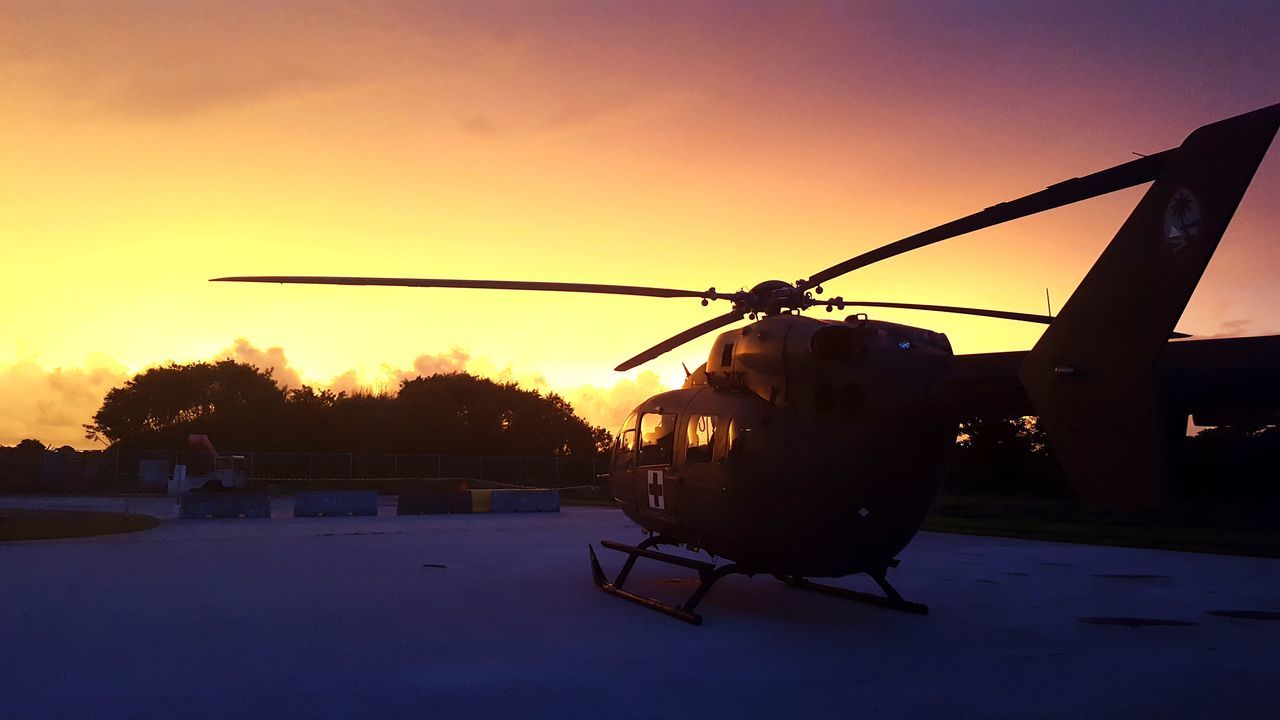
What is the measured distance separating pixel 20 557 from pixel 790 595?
45.7 feet

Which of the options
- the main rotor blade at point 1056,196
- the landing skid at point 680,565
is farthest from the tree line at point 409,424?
the main rotor blade at point 1056,196

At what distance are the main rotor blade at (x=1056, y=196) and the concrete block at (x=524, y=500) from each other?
24219mm

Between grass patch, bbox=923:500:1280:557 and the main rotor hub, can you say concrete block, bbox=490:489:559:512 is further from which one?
the main rotor hub

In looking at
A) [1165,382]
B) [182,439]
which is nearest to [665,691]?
[1165,382]

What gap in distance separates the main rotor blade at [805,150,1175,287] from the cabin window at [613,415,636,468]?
586cm

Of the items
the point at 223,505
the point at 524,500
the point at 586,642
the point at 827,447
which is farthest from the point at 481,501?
the point at 827,447

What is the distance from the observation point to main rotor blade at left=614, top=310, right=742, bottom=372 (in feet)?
40.3

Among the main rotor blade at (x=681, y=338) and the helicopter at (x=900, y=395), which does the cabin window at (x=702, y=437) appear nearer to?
the helicopter at (x=900, y=395)

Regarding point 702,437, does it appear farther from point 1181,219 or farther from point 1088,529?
point 1088,529

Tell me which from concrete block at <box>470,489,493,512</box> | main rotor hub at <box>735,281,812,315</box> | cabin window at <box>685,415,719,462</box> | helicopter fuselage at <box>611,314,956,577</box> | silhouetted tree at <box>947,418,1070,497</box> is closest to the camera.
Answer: helicopter fuselage at <box>611,314,956,577</box>

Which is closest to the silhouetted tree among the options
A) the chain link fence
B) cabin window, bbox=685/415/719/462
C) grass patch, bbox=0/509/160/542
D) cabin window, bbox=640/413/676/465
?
the chain link fence

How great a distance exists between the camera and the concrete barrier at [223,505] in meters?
26.3

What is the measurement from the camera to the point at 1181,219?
20.0 feet

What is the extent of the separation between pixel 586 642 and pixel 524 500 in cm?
2273
